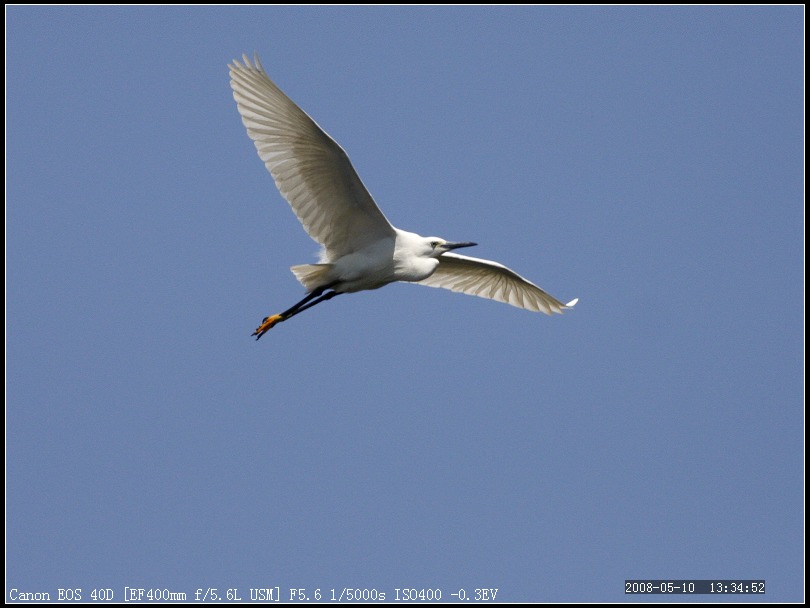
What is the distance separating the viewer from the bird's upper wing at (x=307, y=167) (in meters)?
10.0

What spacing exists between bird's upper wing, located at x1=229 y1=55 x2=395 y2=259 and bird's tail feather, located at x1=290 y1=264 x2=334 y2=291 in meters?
0.26

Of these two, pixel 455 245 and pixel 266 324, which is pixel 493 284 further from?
pixel 266 324

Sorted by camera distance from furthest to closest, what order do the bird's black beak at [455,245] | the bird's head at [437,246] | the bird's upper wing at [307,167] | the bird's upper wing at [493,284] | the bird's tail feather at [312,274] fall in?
the bird's upper wing at [493,284], the bird's black beak at [455,245], the bird's head at [437,246], the bird's tail feather at [312,274], the bird's upper wing at [307,167]

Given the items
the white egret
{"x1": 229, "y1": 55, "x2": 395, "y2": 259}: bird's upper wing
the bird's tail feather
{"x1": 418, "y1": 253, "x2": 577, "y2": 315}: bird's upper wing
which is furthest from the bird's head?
the bird's tail feather

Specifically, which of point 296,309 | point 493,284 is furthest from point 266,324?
point 493,284

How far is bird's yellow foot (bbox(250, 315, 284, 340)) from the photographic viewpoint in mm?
11469

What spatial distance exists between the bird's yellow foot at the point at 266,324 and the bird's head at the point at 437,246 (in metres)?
1.92

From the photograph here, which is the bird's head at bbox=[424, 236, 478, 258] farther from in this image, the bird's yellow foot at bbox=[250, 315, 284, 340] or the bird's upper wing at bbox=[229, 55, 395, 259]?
the bird's yellow foot at bbox=[250, 315, 284, 340]

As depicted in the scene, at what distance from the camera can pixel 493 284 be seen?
1352 centimetres

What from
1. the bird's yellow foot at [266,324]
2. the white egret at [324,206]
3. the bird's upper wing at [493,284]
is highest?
the bird's upper wing at [493,284]

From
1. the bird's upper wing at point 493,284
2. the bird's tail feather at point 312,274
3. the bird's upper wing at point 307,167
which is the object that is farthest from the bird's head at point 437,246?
the bird's tail feather at point 312,274

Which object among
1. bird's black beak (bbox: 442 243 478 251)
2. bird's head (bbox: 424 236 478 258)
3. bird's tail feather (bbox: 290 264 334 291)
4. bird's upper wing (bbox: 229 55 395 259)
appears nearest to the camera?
bird's upper wing (bbox: 229 55 395 259)

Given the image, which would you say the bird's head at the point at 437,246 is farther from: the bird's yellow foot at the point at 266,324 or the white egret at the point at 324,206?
the bird's yellow foot at the point at 266,324

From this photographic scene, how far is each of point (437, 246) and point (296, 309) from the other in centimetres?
184
